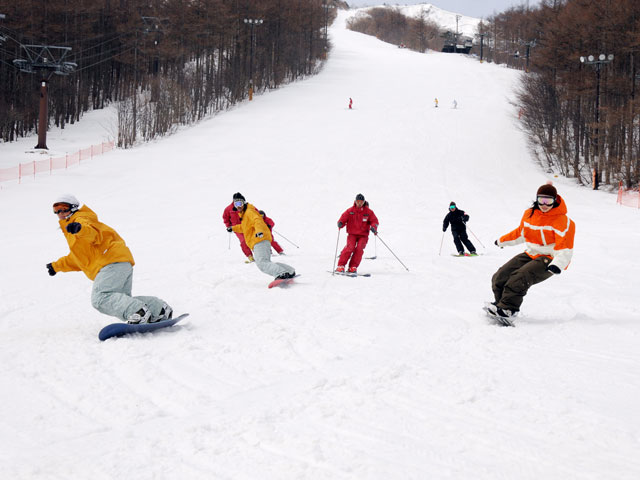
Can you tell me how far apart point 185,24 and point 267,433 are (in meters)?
45.7

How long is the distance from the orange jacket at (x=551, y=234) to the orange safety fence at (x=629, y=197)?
62.6 ft

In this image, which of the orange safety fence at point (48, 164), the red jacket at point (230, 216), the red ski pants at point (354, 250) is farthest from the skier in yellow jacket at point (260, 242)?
the orange safety fence at point (48, 164)

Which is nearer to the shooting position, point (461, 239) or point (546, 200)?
point (546, 200)

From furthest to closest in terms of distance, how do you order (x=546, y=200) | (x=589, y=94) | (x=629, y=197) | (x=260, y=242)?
(x=589, y=94)
(x=629, y=197)
(x=260, y=242)
(x=546, y=200)

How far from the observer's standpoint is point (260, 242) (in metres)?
7.95

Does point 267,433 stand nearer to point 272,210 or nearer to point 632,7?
point 272,210

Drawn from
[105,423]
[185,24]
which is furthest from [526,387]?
[185,24]

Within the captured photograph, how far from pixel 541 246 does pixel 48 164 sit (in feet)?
86.4

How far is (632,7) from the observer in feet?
81.2

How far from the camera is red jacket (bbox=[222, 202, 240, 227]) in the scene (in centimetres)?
1010

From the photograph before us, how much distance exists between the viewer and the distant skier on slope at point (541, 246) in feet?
17.7

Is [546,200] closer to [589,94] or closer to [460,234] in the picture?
[460,234]

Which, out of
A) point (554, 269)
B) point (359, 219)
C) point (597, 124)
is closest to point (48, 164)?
point (359, 219)

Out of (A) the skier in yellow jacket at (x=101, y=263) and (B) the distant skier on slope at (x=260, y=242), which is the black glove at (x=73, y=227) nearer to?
(A) the skier in yellow jacket at (x=101, y=263)
